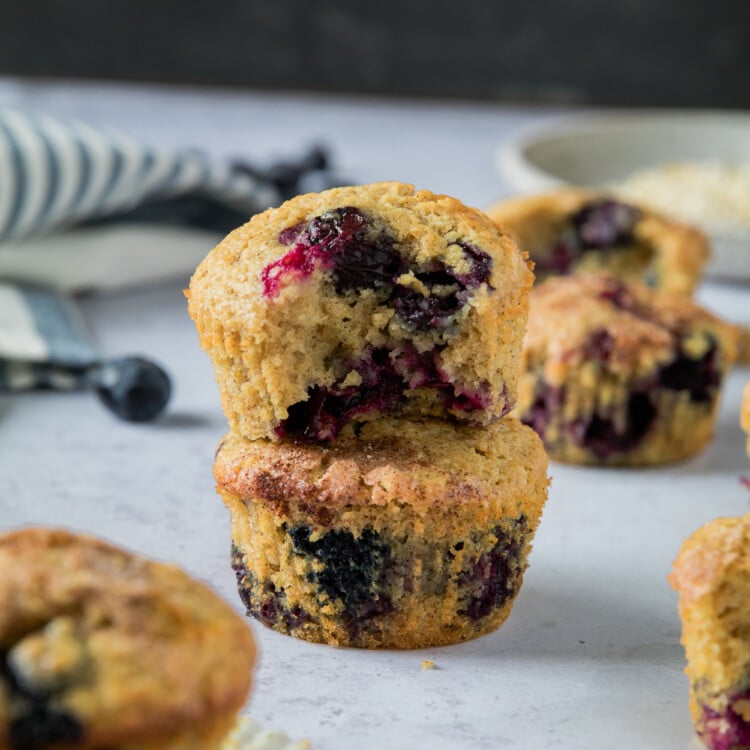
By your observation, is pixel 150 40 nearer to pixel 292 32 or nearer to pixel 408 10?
pixel 292 32

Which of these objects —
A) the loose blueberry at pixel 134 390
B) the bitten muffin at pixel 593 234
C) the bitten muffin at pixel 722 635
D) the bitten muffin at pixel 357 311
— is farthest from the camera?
the bitten muffin at pixel 593 234

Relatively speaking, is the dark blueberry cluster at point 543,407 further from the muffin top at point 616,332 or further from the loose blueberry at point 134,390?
the loose blueberry at point 134,390

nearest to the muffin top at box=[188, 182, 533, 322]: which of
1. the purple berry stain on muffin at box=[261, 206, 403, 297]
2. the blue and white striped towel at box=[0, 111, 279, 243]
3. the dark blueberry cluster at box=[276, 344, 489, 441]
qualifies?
the purple berry stain on muffin at box=[261, 206, 403, 297]

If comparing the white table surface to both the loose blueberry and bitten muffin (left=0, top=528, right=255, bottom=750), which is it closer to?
the loose blueberry

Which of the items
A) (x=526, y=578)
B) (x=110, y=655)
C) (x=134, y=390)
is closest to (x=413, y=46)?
(x=134, y=390)

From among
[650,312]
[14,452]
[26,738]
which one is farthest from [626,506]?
[26,738]

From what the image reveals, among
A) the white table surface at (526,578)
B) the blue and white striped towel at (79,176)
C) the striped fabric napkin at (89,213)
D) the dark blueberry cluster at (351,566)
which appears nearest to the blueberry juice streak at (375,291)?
the dark blueberry cluster at (351,566)

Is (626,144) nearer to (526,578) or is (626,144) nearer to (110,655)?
(526,578)
